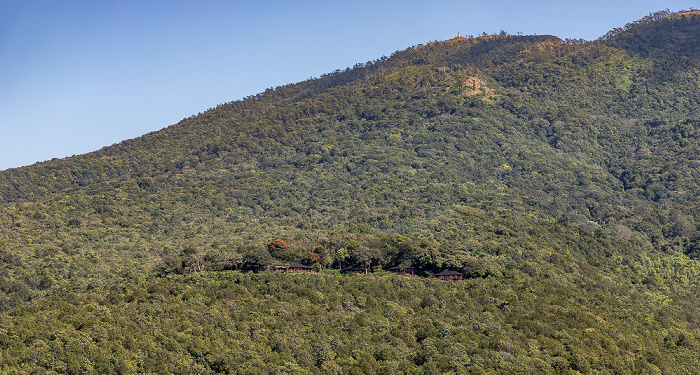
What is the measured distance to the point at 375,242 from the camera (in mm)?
88125

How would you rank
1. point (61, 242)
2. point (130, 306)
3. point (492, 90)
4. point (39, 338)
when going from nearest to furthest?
point (39, 338), point (130, 306), point (61, 242), point (492, 90)

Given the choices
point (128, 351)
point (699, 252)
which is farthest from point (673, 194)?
point (128, 351)

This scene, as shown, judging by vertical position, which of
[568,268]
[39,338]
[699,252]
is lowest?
[699,252]

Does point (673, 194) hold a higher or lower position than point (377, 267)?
lower

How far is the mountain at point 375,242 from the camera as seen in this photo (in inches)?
2379

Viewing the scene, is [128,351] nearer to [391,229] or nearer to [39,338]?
[39,338]

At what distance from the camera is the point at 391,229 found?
385ft

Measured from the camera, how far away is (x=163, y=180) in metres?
158

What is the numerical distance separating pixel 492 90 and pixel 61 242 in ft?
403

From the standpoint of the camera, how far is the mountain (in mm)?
60438

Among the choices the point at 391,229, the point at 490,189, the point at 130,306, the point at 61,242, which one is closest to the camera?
the point at 130,306

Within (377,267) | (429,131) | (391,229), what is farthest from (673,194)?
(377,267)

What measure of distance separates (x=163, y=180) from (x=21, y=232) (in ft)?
157

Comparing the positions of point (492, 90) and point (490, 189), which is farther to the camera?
point (492, 90)
